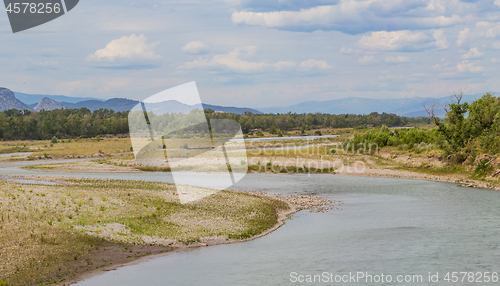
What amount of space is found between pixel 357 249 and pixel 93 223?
16.5m

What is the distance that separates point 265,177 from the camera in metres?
57.8

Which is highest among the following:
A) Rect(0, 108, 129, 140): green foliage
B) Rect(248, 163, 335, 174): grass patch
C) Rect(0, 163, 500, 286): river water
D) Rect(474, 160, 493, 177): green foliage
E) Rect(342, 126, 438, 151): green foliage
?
Rect(0, 108, 129, 140): green foliage

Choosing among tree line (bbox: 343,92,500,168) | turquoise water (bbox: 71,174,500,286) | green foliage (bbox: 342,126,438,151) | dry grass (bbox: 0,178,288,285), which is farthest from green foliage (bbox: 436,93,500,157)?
dry grass (bbox: 0,178,288,285)

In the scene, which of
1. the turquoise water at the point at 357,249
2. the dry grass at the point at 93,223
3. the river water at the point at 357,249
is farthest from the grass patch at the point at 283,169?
the dry grass at the point at 93,223

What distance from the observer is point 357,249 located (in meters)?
23.2

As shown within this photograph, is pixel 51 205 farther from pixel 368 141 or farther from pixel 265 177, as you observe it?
pixel 368 141

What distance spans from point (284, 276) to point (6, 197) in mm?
21259

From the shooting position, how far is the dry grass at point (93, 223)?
1797 cm

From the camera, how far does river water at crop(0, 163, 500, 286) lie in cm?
1902

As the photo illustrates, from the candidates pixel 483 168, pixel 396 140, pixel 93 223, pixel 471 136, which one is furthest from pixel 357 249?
pixel 396 140

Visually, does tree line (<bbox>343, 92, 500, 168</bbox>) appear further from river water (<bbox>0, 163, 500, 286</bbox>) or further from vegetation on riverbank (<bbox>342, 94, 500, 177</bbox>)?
river water (<bbox>0, 163, 500, 286</bbox>)

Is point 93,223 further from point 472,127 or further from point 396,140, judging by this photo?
point 396,140

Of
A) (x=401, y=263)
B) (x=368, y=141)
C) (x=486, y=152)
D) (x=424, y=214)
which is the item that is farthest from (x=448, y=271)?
(x=368, y=141)

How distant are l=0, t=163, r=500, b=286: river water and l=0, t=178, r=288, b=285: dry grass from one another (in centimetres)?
191
